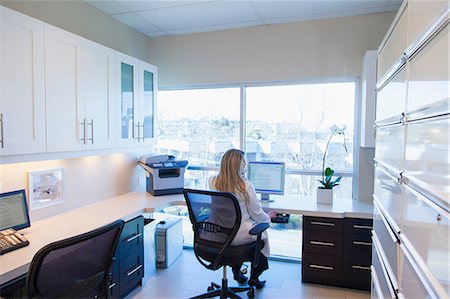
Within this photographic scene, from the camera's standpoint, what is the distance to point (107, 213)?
8.18 feet

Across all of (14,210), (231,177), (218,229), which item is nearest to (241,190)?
(231,177)

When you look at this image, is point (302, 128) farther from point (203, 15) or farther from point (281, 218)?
point (203, 15)

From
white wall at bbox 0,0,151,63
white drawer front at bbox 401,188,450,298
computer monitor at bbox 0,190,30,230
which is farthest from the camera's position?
white wall at bbox 0,0,151,63

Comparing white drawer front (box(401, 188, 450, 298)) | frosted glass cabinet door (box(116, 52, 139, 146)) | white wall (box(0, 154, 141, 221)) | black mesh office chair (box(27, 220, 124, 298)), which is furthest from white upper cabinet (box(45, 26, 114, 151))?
white drawer front (box(401, 188, 450, 298))

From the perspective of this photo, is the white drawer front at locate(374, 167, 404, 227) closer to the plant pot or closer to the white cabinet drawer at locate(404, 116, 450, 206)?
the white cabinet drawer at locate(404, 116, 450, 206)

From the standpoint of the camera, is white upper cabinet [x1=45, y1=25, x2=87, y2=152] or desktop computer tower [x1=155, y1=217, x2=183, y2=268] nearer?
white upper cabinet [x1=45, y1=25, x2=87, y2=152]

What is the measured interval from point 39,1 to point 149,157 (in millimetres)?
1691

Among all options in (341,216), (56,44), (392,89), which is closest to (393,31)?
(392,89)

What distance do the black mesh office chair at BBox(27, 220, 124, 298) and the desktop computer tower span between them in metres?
1.51

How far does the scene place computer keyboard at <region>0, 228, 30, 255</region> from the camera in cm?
168

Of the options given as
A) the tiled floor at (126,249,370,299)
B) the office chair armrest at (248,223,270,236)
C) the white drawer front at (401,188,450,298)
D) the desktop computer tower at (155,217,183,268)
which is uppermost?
the white drawer front at (401,188,450,298)

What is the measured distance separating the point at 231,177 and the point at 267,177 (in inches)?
32.5

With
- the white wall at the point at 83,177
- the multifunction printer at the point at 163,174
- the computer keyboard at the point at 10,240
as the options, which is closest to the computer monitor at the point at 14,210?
the computer keyboard at the point at 10,240

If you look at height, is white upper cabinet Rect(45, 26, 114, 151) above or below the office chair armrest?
above
